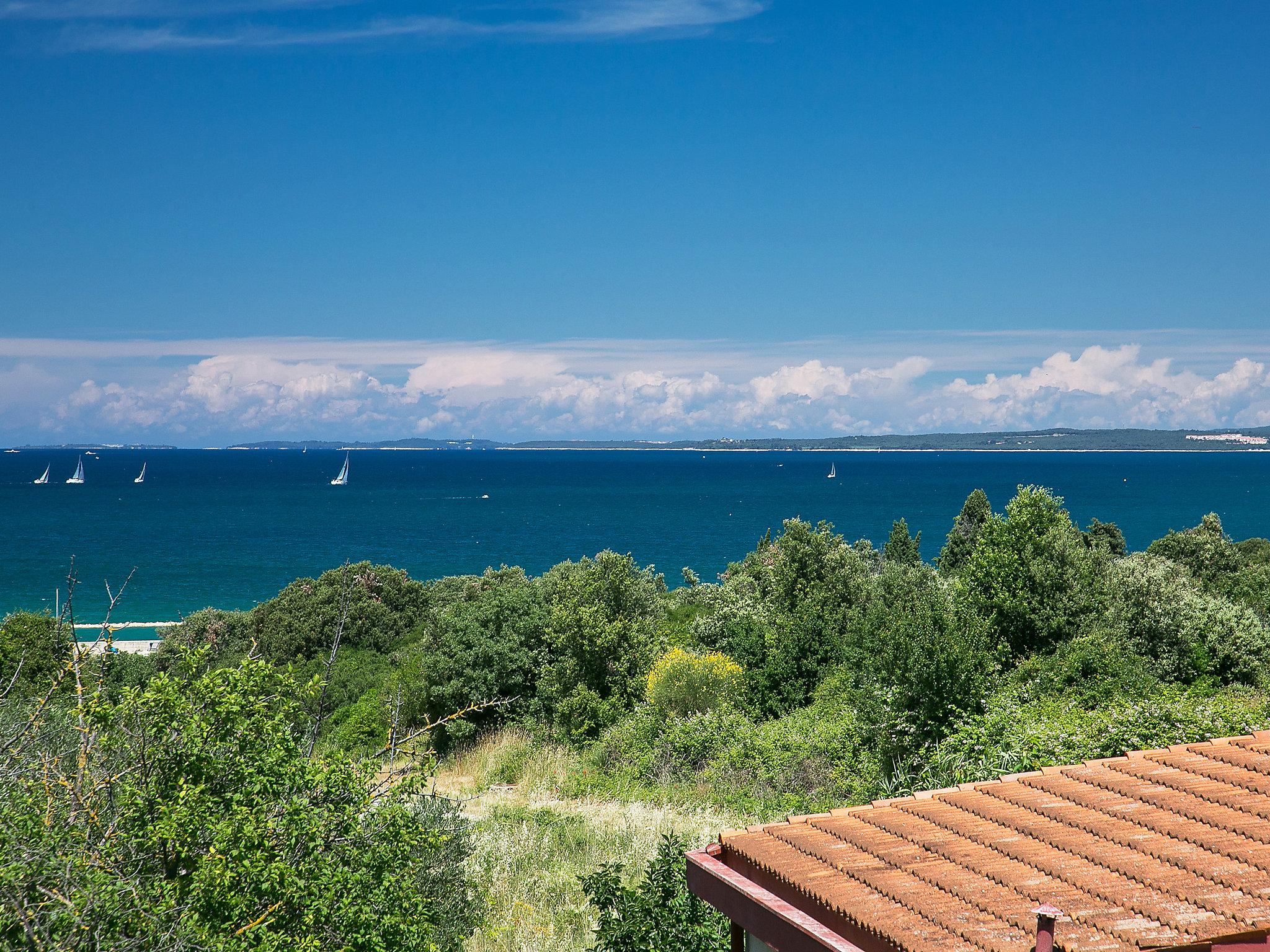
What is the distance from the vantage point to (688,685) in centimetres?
2453

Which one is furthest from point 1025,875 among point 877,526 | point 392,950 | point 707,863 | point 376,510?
point 376,510

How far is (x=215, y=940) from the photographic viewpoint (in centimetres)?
519

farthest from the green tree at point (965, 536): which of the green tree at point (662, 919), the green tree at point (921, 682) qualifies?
the green tree at point (662, 919)

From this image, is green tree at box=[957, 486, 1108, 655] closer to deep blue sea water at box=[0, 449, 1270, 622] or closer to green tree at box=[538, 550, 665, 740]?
green tree at box=[538, 550, 665, 740]

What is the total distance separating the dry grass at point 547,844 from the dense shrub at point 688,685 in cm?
369

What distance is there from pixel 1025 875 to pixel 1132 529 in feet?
392

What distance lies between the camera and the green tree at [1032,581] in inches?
1029

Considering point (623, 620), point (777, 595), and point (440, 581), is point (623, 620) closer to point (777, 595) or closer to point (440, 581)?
point (777, 595)

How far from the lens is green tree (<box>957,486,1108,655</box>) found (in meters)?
26.1

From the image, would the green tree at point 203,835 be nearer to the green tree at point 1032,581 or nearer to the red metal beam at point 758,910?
the red metal beam at point 758,910

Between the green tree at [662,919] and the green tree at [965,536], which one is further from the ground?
the green tree at [662,919]

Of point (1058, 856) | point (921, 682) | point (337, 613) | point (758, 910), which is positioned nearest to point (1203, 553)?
point (921, 682)

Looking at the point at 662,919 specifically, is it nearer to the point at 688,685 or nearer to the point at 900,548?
the point at 688,685

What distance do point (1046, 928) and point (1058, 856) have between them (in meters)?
1.55
